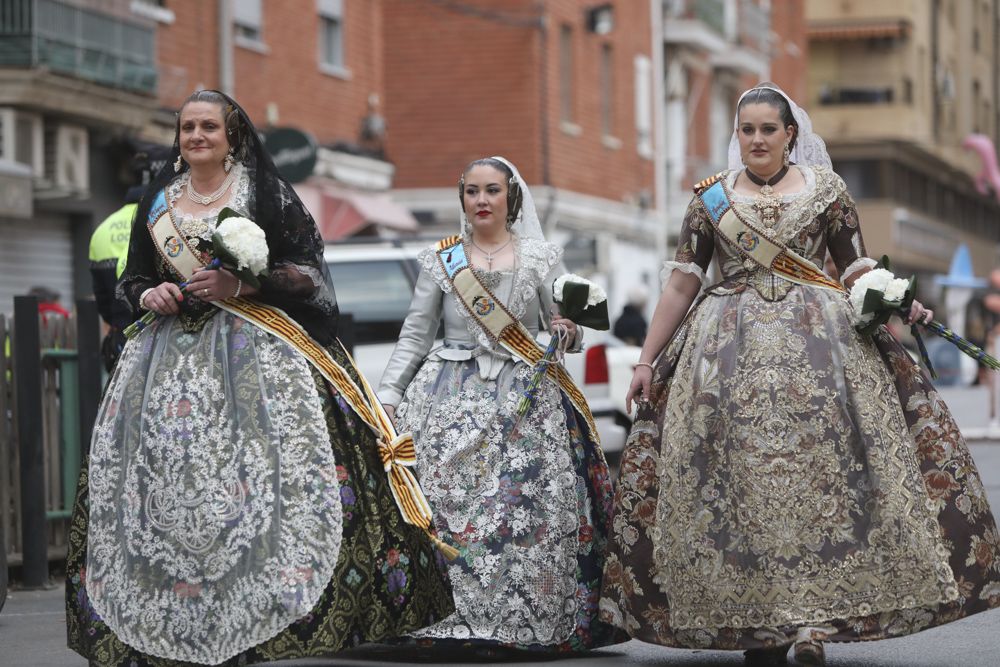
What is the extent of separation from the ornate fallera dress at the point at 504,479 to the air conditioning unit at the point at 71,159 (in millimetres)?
12936

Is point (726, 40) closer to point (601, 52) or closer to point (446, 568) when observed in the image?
point (601, 52)

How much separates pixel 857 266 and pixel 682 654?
5.07ft

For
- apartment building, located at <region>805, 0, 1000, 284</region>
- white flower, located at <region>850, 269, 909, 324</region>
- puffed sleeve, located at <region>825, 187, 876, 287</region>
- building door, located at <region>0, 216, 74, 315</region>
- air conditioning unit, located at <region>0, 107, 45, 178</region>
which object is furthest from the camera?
apartment building, located at <region>805, 0, 1000, 284</region>

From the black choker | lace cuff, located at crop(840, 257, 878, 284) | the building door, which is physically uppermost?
the building door

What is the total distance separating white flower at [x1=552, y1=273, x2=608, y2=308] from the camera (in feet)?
25.0

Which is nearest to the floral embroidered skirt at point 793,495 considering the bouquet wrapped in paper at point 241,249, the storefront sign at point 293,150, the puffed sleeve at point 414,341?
the puffed sleeve at point 414,341

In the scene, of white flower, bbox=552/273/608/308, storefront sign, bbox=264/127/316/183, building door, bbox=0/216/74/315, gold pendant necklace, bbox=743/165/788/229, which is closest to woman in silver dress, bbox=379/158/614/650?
white flower, bbox=552/273/608/308

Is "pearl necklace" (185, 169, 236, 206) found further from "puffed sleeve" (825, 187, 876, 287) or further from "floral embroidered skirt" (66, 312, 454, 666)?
"puffed sleeve" (825, 187, 876, 287)

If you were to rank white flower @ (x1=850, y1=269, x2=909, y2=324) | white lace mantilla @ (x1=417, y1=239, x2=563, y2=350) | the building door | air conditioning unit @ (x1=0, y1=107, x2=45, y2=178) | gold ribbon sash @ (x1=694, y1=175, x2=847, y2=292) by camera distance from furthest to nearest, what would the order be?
the building door < air conditioning unit @ (x1=0, y1=107, x2=45, y2=178) < white lace mantilla @ (x1=417, y1=239, x2=563, y2=350) < gold ribbon sash @ (x1=694, y1=175, x2=847, y2=292) < white flower @ (x1=850, y1=269, x2=909, y2=324)

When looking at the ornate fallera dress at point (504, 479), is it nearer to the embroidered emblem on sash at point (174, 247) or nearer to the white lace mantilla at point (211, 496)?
the white lace mantilla at point (211, 496)

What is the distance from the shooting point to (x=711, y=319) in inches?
284

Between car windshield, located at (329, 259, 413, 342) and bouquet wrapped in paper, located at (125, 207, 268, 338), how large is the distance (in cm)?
627

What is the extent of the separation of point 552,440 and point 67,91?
1338cm

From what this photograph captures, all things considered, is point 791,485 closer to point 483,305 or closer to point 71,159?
point 483,305
